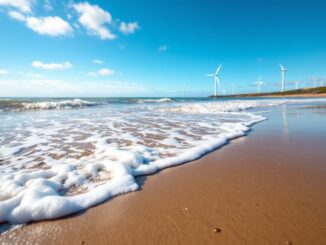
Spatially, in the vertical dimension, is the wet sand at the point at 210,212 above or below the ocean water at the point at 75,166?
below

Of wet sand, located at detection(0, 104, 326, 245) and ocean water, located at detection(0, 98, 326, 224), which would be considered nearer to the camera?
wet sand, located at detection(0, 104, 326, 245)

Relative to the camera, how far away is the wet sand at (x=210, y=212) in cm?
158

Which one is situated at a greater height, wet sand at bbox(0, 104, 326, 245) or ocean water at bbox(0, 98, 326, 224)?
ocean water at bbox(0, 98, 326, 224)

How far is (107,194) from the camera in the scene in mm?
2252

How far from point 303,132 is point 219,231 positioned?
5.03 metres

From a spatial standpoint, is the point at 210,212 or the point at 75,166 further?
the point at 75,166

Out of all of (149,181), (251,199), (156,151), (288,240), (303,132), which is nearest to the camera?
(288,240)

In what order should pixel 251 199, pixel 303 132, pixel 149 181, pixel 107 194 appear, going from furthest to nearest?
pixel 303 132
pixel 149 181
pixel 107 194
pixel 251 199

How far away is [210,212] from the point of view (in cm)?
189

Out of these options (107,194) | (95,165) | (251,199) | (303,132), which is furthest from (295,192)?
(303,132)

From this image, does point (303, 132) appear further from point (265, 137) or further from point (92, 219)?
point (92, 219)

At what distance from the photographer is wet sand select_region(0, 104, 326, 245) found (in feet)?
5.17

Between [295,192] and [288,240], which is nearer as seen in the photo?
[288,240]

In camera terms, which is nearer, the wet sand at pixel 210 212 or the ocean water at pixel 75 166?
the wet sand at pixel 210 212
